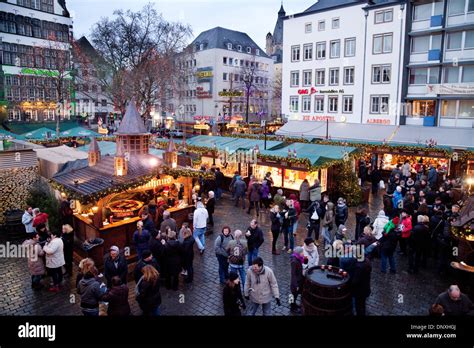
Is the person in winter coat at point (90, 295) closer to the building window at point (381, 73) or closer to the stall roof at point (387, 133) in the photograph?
the stall roof at point (387, 133)

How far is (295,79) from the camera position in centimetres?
3688

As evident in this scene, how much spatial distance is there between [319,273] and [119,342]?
393cm

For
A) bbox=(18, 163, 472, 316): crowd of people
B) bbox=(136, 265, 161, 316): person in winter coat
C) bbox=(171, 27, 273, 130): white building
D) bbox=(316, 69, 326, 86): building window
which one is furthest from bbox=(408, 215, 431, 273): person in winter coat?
bbox=(171, 27, 273, 130): white building

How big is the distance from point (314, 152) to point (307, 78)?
18931 mm

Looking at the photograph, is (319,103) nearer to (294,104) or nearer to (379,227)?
(294,104)

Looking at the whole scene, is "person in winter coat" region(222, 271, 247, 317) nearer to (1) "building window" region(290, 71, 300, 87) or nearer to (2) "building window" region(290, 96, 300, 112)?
(2) "building window" region(290, 96, 300, 112)

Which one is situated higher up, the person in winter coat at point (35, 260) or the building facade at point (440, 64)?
the building facade at point (440, 64)

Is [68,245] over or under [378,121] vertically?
under

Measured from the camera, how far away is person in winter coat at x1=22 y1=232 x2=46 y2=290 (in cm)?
910

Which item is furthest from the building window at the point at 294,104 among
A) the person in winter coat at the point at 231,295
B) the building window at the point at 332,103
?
the person in winter coat at the point at 231,295

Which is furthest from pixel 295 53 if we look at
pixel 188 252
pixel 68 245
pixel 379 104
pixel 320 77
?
pixel 68 245

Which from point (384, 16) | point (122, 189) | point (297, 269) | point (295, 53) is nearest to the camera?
point (297, 269)

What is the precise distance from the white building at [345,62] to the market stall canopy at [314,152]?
13.5 metres

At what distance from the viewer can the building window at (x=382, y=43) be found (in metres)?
29.9
